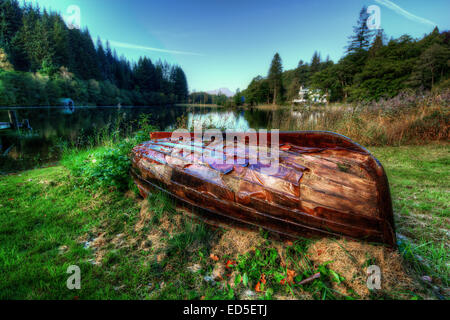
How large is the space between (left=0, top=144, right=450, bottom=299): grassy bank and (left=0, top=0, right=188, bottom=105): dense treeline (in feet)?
128

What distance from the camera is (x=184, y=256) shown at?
1.81 metres

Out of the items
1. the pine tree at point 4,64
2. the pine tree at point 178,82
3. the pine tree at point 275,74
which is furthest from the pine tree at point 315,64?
the pine tree at point 4,64

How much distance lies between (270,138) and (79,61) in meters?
65.0

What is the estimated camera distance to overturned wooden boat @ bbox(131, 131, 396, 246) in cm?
142

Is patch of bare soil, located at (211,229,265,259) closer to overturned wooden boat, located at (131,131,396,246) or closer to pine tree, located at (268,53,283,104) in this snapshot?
overturned wooden boat, located at (131,131,396,246)

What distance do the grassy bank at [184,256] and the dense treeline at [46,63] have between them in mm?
39085

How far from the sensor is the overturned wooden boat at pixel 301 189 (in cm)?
142

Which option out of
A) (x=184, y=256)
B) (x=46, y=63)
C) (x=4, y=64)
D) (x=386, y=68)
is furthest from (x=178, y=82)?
(x=184, y=256)

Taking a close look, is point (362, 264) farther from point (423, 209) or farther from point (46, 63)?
point (46, 63)

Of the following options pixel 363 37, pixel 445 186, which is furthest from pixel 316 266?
pixel 363 37

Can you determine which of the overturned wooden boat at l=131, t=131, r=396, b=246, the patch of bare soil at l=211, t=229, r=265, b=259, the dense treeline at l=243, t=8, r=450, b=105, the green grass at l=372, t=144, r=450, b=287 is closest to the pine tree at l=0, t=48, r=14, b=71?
the dense treeline at l=243, t=8, r=450, b=105

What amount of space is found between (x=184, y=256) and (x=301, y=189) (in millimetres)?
1288

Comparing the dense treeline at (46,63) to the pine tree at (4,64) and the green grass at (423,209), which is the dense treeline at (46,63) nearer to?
the pine tree at (4,64)

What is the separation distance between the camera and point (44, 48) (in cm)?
4084
